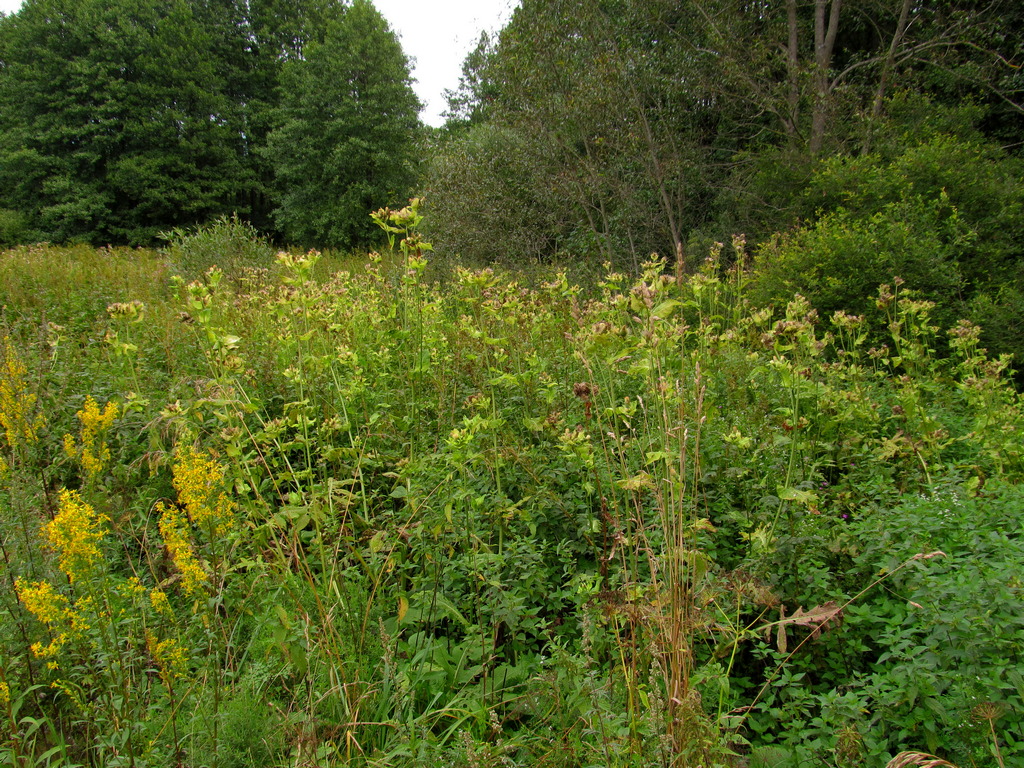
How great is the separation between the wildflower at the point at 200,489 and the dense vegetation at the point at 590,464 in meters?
0.01

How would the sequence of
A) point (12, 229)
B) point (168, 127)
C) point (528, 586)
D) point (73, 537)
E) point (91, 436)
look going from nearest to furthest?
point (73, 537) < point (91, 436) < point (528, 586) < point (12, 229) < point (168, 127)

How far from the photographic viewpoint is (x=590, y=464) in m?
1.87

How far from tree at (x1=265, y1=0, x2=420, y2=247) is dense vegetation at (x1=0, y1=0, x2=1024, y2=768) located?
1286cm

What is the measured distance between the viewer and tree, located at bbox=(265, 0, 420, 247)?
21.3 metres

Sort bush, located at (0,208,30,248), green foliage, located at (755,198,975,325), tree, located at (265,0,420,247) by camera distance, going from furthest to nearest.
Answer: tree, located at (265,0,420,247) → bush, located at (0,208,30,248) → green foliage, located at (755,198,975,325)

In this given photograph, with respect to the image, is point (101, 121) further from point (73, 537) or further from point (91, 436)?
point (73, 537)

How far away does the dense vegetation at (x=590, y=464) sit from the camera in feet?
4.54

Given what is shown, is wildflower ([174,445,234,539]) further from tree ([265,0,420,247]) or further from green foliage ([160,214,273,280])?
tree ([265,0,420,247])

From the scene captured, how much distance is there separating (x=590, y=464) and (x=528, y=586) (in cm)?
44

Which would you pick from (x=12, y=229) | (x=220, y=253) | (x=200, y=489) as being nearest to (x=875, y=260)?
(x=200, y=489)

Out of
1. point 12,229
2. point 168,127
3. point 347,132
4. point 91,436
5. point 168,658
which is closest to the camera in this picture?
point 168,658

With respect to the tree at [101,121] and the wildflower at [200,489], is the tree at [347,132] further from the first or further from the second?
the wildflower at [200,489]

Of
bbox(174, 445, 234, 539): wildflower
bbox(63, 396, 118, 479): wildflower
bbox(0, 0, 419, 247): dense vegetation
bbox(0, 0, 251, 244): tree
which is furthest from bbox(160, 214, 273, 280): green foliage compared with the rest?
bbox(0, 0, 251, 244): tree

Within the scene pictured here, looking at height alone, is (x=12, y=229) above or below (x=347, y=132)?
below
